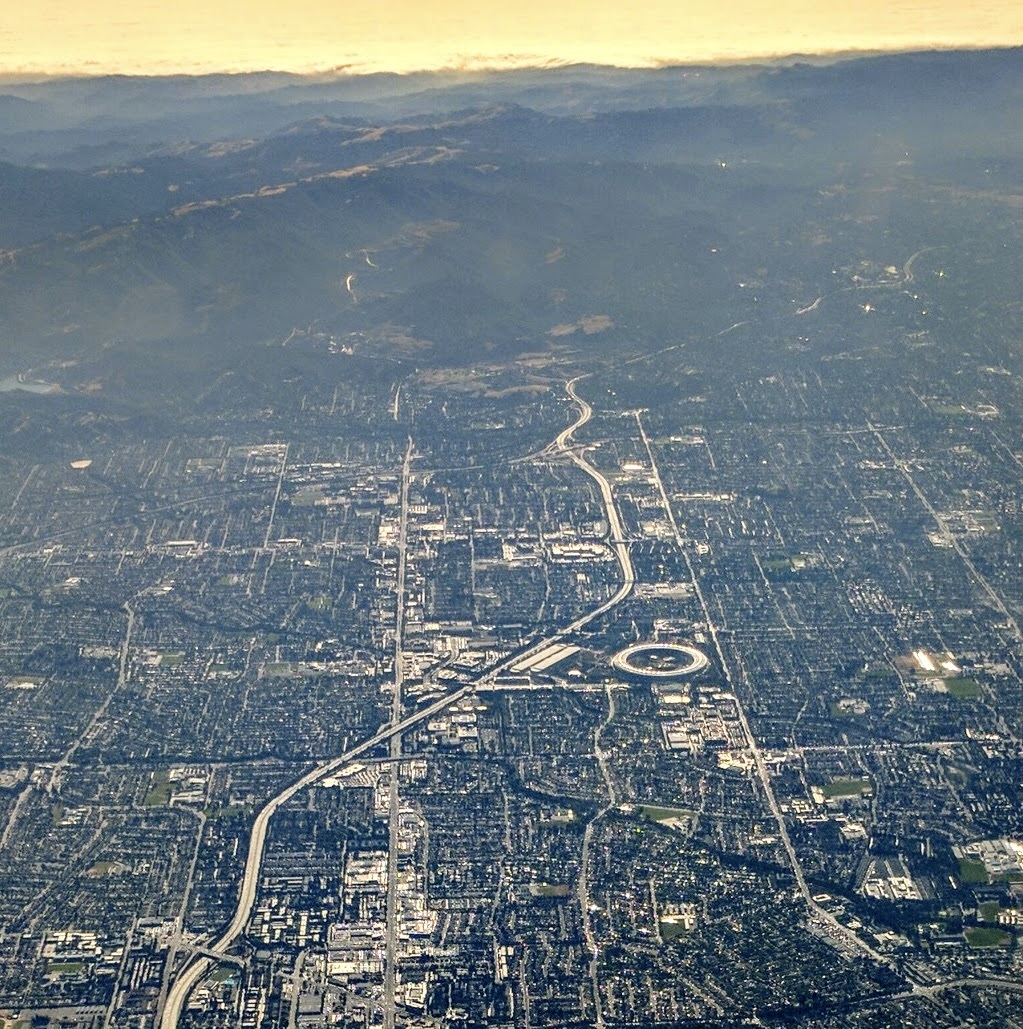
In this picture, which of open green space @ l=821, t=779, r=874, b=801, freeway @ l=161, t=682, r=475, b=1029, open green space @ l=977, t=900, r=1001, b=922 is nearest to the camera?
freeway @ l=161, t=682, r=475, b=1029

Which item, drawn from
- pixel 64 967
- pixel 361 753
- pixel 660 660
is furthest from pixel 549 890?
pixel 660 660

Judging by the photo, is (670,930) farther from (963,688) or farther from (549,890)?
(963,688)

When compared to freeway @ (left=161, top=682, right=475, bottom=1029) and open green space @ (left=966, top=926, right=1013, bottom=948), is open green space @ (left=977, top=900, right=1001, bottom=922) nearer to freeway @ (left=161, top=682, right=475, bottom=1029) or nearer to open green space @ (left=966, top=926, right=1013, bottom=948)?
open green space @ (left=966, top=926, right=1013, bottom=948)

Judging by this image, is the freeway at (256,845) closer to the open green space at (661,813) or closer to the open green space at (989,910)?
the open green space at (661,813)

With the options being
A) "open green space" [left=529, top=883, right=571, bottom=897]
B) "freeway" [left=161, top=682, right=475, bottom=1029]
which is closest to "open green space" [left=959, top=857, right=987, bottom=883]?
"open green space" [left=529, top=883, right=571, bottom=897]

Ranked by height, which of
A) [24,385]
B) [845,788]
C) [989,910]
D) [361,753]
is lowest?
[24,385]

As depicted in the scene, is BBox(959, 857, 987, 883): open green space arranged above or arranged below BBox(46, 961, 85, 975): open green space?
below

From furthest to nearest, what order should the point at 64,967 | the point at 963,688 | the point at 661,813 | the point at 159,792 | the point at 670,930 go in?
the point at 963,688 < the point at 159,792 < the point at 661,813 < the point at 670,930 < the point at 64,967
